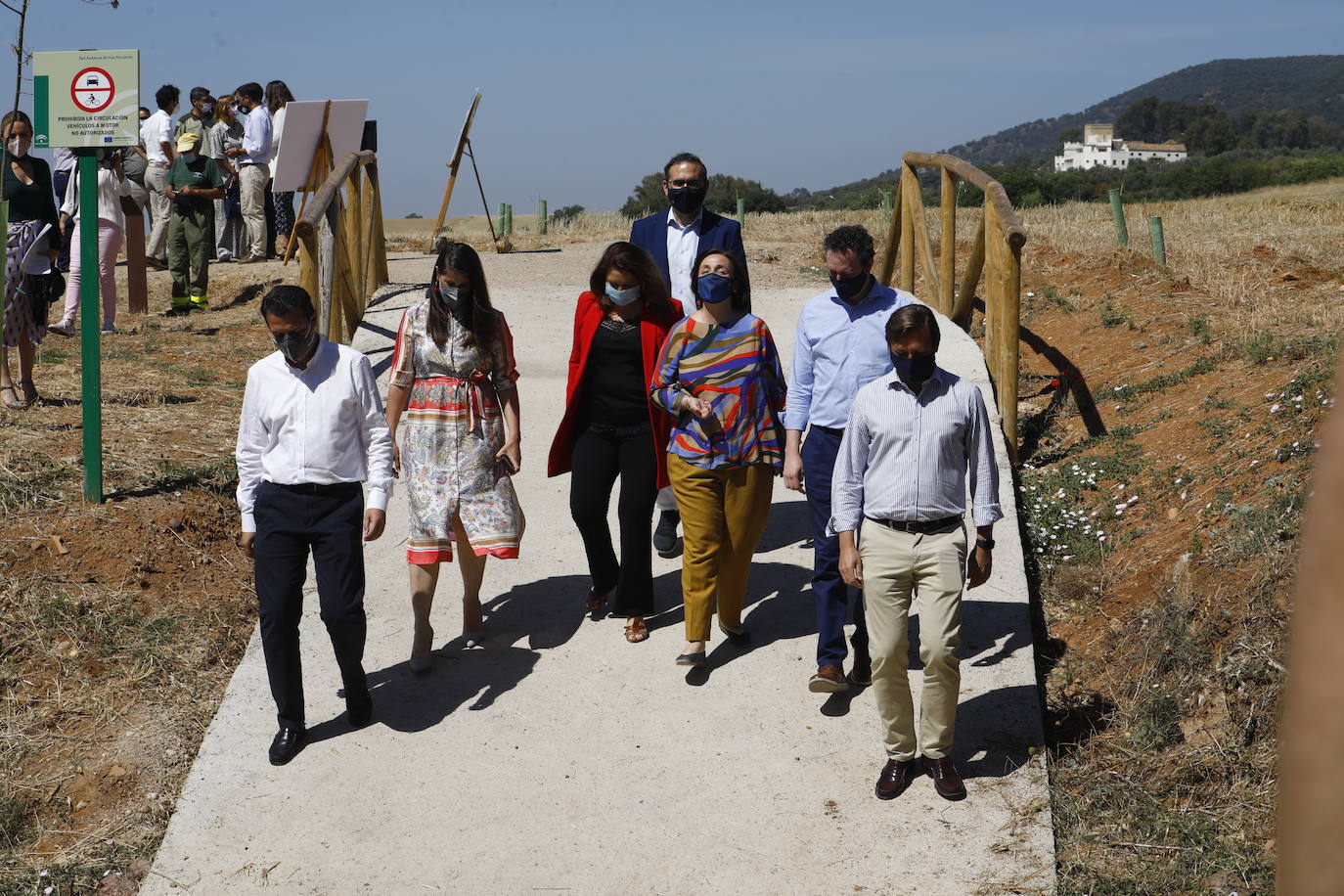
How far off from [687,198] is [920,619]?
9.14 ft

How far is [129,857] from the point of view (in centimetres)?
488

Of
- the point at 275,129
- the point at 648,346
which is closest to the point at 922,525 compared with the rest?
the point at 648,346

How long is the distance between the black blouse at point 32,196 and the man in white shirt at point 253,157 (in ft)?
17.7

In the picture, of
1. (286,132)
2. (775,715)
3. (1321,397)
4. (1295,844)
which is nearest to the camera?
(1295,844)

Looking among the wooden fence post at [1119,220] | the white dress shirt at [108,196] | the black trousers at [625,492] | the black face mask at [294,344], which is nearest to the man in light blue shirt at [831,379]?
the black trousers at [625,492]

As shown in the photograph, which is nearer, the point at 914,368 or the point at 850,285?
the point at 914,368

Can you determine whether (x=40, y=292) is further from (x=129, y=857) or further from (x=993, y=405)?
(x=993, y=405)

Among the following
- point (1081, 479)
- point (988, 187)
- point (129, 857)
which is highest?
point (988, 187)

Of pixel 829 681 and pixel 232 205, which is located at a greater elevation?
pixel 232 205

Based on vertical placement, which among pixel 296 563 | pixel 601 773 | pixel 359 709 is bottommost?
pixel 601 773

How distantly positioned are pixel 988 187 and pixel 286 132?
18.4 feet

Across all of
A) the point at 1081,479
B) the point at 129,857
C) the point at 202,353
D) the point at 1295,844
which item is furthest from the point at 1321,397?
the point at 202,353

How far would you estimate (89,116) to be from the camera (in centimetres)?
702

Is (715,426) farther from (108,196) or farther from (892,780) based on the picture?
(108,196)
